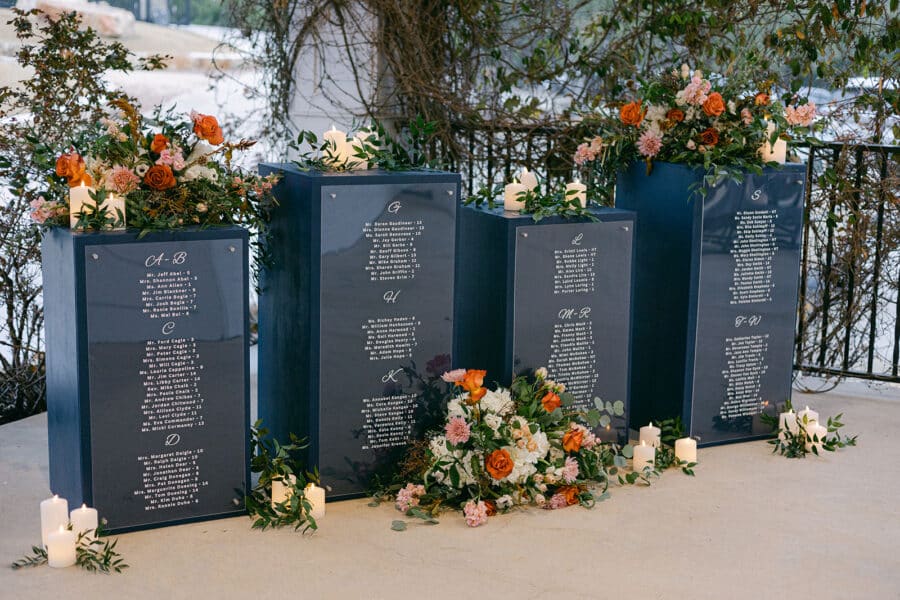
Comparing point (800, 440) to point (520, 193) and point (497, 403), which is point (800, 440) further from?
point (520, 193)

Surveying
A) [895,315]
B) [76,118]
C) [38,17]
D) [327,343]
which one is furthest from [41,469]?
[895,315]

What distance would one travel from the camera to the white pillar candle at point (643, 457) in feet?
12.8

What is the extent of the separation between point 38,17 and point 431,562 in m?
3.46

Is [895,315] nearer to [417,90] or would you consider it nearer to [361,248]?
[417,90]

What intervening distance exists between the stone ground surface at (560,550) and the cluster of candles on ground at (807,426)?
229mm

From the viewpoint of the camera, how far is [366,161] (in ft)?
11.9

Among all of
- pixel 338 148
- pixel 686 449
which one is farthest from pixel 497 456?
pixel 338 148

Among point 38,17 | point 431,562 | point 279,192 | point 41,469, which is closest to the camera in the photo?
point 431,562

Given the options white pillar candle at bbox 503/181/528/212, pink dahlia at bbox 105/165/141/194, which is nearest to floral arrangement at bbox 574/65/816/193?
white pillar candle at bbox 503/181/528/212

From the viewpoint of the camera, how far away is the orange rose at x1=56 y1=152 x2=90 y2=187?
3.16 metres

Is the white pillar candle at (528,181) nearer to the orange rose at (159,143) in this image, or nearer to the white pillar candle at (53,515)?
the orange rose at (159,143)

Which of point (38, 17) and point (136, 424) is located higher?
point (38, 17)

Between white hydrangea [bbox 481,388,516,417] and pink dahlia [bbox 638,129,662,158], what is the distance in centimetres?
112

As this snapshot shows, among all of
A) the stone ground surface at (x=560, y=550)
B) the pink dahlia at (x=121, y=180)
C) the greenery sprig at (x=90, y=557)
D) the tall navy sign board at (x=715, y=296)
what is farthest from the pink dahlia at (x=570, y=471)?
the pink dahlia at (x=121, y=180)
